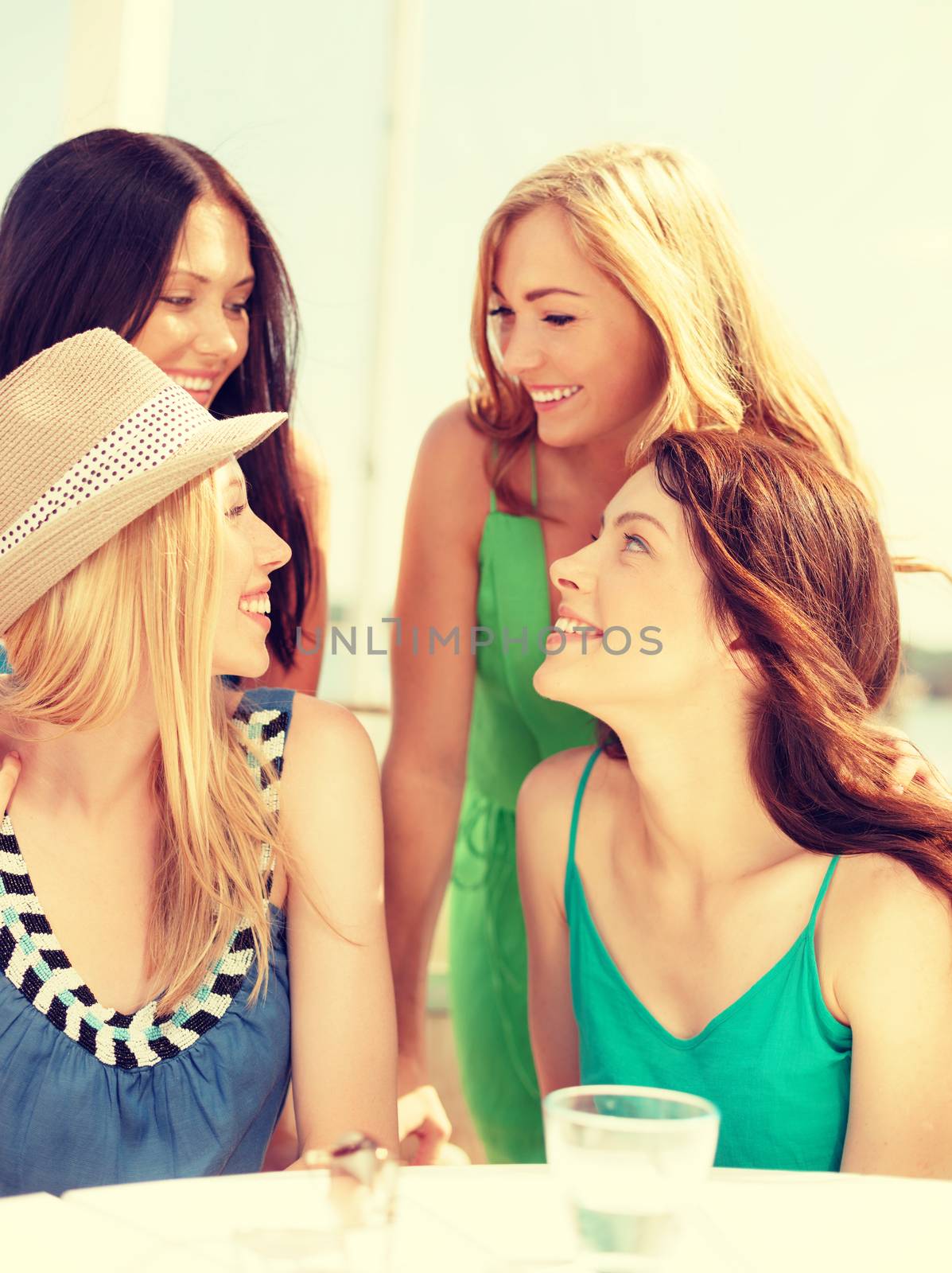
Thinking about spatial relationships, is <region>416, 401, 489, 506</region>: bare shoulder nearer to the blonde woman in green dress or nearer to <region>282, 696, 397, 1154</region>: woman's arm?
the blonde woman in green dress

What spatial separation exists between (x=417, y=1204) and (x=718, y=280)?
1.46 meters

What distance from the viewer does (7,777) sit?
4.73 feet

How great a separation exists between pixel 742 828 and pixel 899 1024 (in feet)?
0.98

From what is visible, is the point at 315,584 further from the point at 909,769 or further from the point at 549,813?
the point at 909,769

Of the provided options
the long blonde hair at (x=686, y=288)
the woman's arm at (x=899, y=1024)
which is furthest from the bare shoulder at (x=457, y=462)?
the woman's arm at (x=899, y=1024)

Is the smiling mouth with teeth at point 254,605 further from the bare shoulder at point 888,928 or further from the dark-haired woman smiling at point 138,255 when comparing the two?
the bare shoulder at point 888,928

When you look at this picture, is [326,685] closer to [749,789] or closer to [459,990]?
[459,990]

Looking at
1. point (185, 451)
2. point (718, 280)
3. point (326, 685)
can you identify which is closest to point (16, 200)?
point (185, 451)

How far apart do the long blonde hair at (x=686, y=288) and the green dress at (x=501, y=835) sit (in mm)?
352

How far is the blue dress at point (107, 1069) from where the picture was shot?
52.2 inches

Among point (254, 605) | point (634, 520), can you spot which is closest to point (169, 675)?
point (254, 605)

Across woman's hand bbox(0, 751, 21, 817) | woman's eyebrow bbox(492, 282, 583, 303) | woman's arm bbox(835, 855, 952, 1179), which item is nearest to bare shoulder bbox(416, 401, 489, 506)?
woman's eyebrow bbox(492, 282, 583, 303)

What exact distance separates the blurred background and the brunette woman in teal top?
174cm

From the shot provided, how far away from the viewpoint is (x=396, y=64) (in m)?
3.81
